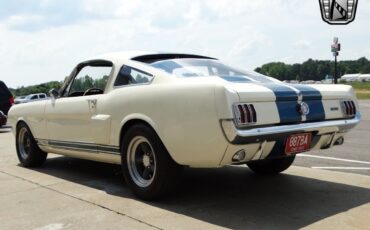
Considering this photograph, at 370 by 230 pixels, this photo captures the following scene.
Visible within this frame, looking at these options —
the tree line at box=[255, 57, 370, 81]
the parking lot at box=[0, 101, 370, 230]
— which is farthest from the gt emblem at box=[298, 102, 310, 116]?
the tree line at box=[255, 57, 370, 81]

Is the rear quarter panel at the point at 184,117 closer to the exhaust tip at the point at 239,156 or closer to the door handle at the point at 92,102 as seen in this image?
the exhaust tip at the point at 239,156

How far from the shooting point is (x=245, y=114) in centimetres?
378

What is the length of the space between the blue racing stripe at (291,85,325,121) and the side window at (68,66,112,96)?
2.17 meters

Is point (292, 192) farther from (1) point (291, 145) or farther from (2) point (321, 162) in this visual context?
(2) point (321, 162)

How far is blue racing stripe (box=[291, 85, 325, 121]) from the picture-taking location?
4.32 m

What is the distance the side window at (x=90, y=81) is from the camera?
541cm

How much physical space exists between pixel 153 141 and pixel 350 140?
6219mm

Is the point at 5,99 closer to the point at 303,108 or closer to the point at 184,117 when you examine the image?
the point at 184,117

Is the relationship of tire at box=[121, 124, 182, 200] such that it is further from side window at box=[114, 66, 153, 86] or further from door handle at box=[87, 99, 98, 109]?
door handle at box=[87, 99, 98, 109]

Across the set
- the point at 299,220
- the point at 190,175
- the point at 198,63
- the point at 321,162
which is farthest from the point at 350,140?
the point at 299,220

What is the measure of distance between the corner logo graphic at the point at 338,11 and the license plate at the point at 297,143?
6515mm

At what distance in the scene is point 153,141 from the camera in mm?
4355

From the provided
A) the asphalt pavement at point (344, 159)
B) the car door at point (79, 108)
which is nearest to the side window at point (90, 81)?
the car door at point (79, 108)

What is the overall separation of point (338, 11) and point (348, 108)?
6433 millimetres
